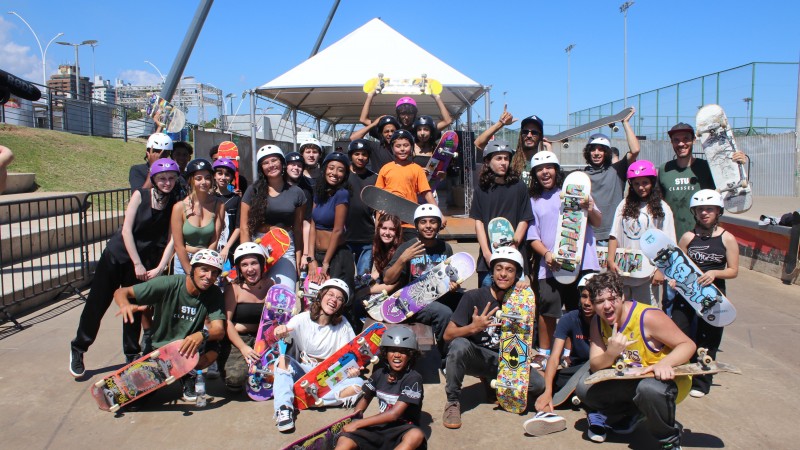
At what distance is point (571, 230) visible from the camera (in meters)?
4.15

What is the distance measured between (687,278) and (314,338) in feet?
8.26

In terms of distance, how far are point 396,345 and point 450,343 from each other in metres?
0.60

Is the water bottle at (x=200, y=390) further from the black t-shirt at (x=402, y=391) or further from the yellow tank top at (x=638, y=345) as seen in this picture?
the yellow tank top at (x=638, y=345)

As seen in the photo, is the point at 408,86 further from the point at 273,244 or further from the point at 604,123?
the point at 273,244

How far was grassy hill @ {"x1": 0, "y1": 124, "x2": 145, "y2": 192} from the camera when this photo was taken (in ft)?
44.7

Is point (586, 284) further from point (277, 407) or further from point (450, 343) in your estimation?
point (277, 407)

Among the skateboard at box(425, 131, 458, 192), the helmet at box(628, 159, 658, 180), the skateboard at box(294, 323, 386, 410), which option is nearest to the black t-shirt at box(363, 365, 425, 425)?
the skateboard at box(294, 323, 386, 410)

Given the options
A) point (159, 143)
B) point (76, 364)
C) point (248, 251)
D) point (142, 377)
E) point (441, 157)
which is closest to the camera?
point (142, 377)

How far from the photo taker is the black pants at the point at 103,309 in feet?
13.6

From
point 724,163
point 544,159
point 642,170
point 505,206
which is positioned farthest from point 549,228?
point 724,163

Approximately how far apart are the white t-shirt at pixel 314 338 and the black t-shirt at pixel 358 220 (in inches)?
46.7

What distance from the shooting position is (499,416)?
12.1 feet

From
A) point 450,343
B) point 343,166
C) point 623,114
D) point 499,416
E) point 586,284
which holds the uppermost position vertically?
point 623,114

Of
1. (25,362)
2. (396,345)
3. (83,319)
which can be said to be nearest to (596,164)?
(396,345)
